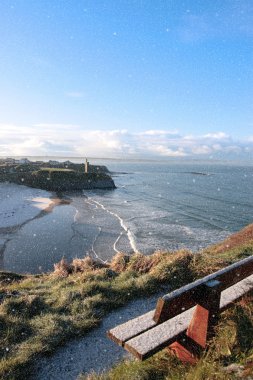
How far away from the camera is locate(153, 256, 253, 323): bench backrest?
11.5 ft

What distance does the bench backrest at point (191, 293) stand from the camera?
11.5 feet

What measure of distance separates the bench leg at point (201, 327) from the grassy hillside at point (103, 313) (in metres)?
0.13

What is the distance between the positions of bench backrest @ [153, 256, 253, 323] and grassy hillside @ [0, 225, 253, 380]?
0.64 metres

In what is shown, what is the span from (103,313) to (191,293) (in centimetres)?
369

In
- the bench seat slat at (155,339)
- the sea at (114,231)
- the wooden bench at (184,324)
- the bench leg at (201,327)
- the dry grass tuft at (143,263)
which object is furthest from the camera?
the sea at (114,231)

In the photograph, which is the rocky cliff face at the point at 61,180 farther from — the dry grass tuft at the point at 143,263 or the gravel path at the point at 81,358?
the gravel path at the point at 81,358

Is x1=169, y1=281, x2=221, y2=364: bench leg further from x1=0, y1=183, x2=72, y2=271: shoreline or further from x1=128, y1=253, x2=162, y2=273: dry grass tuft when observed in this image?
x1=0, y1=183, x2=72, y2=271: shoreline

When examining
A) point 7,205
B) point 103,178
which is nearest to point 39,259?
point 7,205

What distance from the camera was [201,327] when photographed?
412cm

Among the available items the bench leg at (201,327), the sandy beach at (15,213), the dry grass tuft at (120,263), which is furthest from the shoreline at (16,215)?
the bench leg at (201,327)

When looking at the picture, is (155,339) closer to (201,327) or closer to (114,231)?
(201,327)

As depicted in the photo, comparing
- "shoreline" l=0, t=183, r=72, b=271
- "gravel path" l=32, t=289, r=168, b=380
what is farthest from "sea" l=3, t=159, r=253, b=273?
"gravel path" l=32, t=289, r=168, b=380

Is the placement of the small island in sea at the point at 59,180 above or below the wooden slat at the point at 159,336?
below

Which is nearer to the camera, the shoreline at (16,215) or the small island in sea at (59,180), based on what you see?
the shoreline at (16,215)
